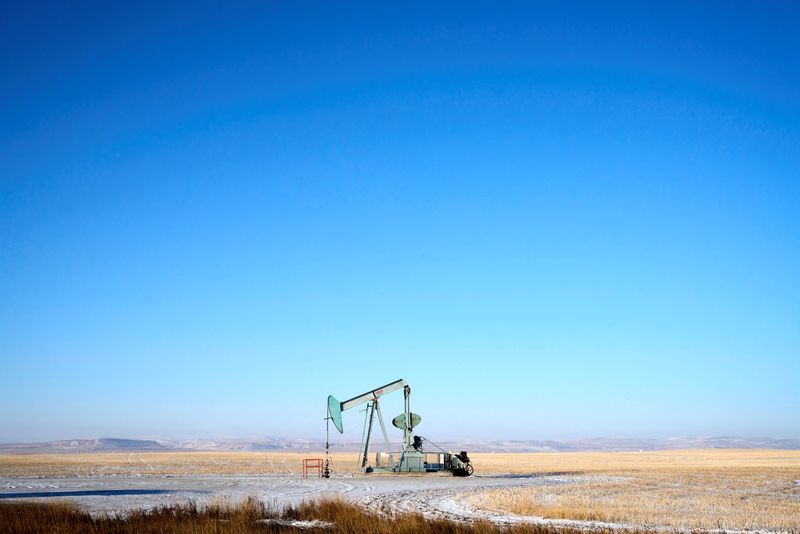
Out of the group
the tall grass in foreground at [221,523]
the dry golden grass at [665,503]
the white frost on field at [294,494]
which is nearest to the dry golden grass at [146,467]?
the white frost on field at [294,494]

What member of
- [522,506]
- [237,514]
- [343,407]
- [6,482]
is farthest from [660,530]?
[6,482]

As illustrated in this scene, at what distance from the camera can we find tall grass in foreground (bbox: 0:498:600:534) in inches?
469

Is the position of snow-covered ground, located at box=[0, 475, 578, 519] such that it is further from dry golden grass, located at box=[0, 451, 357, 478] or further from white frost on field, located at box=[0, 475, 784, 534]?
dry golden grass, located at box=[0, 451, 357, 478]

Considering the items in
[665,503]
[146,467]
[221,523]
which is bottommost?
[665,503]

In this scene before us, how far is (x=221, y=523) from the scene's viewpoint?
12.7 m

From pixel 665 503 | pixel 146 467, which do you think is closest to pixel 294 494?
pixel 665 503

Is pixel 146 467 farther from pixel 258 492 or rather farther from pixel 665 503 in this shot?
pixel 665 503

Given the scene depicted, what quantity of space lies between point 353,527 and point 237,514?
2707 millimetres

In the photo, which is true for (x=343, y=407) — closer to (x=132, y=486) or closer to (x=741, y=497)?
(x=132, y=486)

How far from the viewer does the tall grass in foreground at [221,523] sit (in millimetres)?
11906

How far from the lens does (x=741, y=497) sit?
2198 cm

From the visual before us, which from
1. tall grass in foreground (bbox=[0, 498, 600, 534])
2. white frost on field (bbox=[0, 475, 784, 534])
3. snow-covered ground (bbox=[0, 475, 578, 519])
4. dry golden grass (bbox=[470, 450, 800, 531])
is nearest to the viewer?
tall grass in foreground (bbox=[0, 498, 600, 534])

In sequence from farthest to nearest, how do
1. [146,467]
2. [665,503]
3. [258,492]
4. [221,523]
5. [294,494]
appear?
[146,467] → [258,492] → [294,494] → [665,503] → [221,523]

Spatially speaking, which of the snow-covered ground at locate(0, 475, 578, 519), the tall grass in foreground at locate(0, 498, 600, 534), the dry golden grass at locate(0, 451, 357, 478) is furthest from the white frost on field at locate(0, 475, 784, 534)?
the dry golden grass at locate(0, 451, 357, 478)
